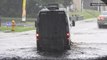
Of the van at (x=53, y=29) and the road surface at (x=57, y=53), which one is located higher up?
the van at (x=53, y=29)

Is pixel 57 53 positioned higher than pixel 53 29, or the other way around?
pixel 53 29

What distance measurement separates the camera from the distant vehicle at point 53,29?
1888 centimetres

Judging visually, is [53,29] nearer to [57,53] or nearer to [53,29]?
[53,29]

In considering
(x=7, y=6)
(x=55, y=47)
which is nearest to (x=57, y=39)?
(x=55, y=47)

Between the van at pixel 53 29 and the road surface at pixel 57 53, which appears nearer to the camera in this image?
the road surface at pixel 57 53

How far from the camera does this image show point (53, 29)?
1894cm

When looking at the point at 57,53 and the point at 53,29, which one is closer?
the point at 57,53

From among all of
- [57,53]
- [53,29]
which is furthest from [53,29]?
[57,53]

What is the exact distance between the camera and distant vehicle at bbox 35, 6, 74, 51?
18.9m

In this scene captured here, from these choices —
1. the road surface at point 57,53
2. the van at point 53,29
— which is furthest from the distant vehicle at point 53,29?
the road surface at point 57,53

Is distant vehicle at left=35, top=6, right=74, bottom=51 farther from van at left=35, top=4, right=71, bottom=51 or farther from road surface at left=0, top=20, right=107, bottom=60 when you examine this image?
road surface at left=0, top=20, right=107, bottom=60

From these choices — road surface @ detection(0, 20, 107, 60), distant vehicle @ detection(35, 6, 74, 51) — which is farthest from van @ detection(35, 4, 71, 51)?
road surface @ detection(0, 20, 107, 60)

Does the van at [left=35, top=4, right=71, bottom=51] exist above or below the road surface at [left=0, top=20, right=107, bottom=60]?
above

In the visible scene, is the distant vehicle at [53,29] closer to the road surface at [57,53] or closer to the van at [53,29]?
the van at [53,29]
